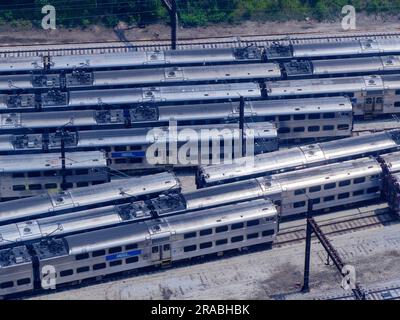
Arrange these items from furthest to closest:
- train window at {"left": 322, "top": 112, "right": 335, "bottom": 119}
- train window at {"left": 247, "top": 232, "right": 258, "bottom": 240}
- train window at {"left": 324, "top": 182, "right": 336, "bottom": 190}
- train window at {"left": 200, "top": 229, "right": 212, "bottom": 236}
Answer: train window at {"left": 322, "top": 112, "right": 335, "bottom": 119}
train window at {"left": 324, "top": 182, "right": 336, "bottom": 190}
train window at {"left": 247, "top": 232, "right": 258, "bottom": 240}
train window at {"left": 200, "top": 229, "right": 212, "bottom": 236}

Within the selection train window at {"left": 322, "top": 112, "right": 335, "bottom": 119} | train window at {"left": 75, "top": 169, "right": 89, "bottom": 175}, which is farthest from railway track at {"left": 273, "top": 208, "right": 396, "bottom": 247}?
train window at {"left": 75, "top": 169, "right": 89, "bottom": 175}

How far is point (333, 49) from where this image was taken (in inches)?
5369

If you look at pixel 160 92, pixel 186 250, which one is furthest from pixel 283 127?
pixel 186 250

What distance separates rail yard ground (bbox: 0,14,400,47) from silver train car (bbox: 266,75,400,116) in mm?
22320

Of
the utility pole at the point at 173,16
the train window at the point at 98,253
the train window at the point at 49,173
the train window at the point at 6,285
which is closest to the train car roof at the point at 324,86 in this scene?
the utility pole at the point at 173,16

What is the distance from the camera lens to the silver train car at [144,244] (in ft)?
330

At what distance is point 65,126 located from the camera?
120312 millimetres

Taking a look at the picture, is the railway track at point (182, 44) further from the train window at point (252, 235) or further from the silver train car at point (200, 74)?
the train window at point (252, 235)

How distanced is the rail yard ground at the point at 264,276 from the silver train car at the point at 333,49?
107 feet

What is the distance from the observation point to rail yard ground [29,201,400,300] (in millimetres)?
103125

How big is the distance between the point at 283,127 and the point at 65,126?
2546 cm

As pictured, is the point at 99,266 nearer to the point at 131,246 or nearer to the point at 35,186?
the point at 131,246

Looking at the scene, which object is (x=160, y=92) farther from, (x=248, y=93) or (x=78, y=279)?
(x=78, y=279)

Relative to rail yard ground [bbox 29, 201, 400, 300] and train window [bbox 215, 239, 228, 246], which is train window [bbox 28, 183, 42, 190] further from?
train window [bbox 215, 239, 228, 246]
